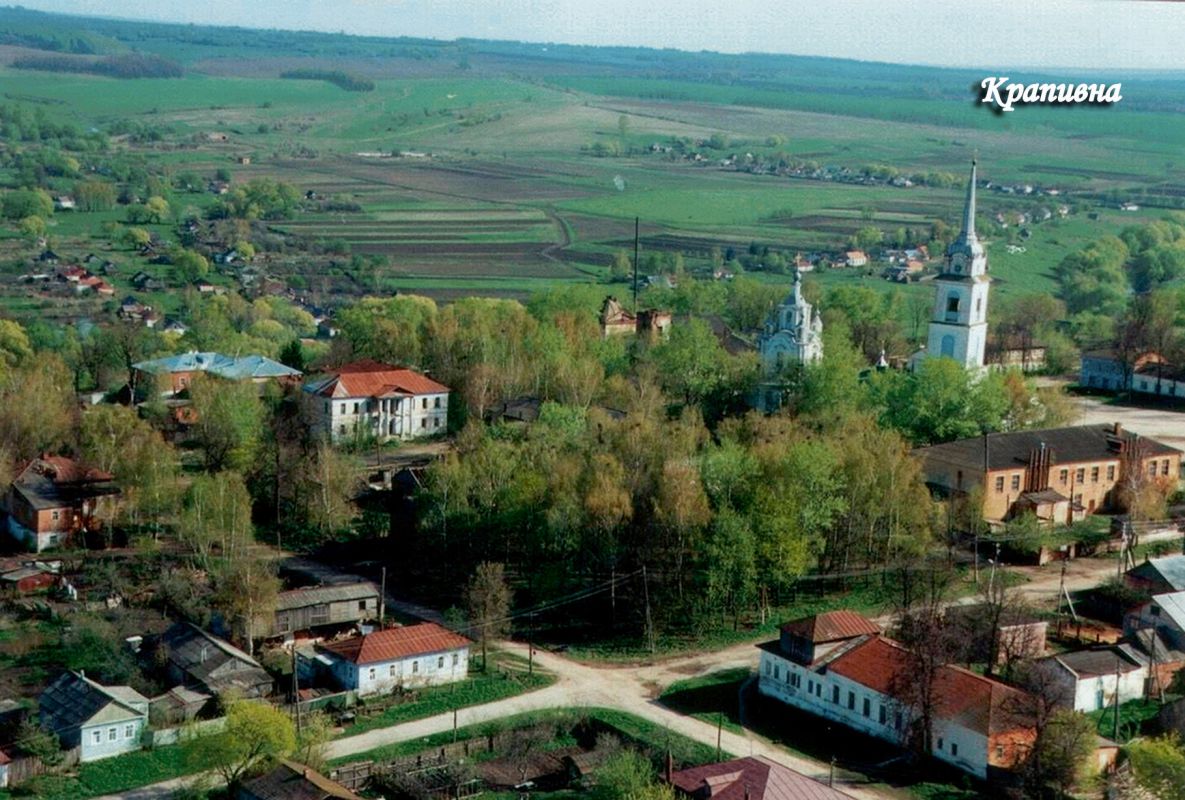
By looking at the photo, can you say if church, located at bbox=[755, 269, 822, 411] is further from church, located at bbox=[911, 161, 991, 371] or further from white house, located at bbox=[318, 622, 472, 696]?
white house, located at bbox=[318, 622, 472, 696]

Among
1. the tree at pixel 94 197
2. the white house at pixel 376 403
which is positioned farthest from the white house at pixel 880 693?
the tree at pixel 94 197

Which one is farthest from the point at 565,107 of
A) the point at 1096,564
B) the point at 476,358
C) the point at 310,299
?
the point at 1096,564

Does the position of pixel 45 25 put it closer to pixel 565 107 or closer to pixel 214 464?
pixel 565 107

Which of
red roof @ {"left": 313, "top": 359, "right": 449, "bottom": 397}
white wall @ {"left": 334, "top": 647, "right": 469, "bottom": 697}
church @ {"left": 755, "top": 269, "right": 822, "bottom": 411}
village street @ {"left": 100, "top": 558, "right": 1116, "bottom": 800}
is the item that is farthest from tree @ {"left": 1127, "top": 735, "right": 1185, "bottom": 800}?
red roof @ {"left": 313, "top": 359, "right": 449, "bottom": 397}

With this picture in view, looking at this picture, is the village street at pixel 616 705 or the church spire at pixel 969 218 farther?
the church spire at pixel 969 218

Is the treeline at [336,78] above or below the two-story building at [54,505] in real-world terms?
above

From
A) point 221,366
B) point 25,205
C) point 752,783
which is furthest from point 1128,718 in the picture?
point 25,205

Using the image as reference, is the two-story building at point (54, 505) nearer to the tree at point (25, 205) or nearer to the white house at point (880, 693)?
the white house at point (880, 693)
